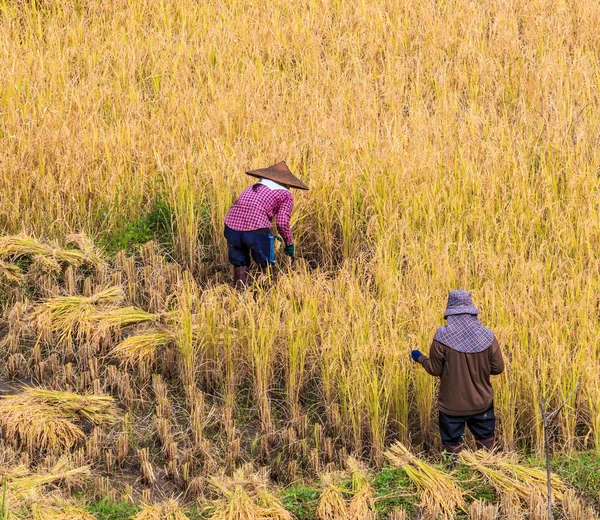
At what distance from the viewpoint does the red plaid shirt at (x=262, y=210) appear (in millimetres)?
6141

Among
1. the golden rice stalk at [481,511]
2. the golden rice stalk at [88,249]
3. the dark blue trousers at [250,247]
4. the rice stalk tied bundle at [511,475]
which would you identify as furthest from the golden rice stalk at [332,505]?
the golden rice stalk at [88,249]

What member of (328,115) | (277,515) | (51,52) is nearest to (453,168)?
(328,115)

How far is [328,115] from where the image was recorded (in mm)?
7941

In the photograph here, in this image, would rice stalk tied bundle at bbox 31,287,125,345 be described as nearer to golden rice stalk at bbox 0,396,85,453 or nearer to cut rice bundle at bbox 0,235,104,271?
cut rice bundle at bbox 0,235,104,271

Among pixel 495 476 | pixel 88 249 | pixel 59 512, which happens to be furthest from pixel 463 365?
pixel 88 249

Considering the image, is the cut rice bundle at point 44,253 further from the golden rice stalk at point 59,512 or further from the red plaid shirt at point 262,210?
the golden rice stalk at point 59,512

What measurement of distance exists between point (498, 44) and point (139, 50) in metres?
3.39

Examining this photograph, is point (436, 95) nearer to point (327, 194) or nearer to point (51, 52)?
point (327, 194)

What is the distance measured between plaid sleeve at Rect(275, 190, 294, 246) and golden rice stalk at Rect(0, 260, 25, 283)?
1731 mm

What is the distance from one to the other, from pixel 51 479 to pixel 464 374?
2122 mm

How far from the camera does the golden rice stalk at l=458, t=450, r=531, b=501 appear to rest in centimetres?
450

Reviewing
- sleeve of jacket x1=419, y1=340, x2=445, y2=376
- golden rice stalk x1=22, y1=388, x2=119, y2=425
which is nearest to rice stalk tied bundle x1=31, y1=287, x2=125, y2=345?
golden rice stalk x1=22, y1=388, x2=119, y2=425

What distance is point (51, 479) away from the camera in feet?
15.2

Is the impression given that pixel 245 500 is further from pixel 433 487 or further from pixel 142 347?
pixel 142 347
